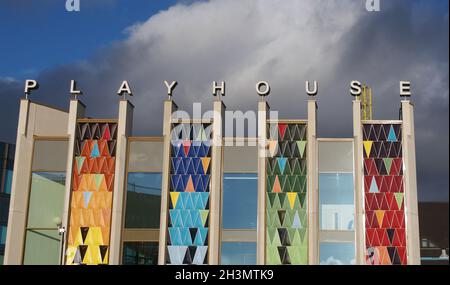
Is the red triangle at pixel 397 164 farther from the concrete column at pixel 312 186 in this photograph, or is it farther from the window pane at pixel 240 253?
the window pane at pixel 240 253

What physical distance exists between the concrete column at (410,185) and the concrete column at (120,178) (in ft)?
78.2

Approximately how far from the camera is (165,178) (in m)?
49.4

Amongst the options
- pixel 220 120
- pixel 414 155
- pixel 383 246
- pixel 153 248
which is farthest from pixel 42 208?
pixel 414 155

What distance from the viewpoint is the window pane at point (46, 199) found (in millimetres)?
49219

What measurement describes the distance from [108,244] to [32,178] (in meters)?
8.86

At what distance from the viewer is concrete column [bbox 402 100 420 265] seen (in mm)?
47688

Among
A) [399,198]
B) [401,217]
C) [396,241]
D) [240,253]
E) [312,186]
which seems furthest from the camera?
[399,198]

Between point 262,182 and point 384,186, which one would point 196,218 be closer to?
point 262,182

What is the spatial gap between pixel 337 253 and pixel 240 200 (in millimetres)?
9135

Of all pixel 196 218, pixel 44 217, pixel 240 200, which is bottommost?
pixel 44 217

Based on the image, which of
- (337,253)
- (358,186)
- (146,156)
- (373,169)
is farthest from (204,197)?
(373,169)

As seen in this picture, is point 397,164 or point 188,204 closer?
point 188,204

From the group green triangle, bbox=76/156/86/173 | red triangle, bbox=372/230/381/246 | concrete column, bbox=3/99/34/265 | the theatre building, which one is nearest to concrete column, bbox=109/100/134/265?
the theatre building
